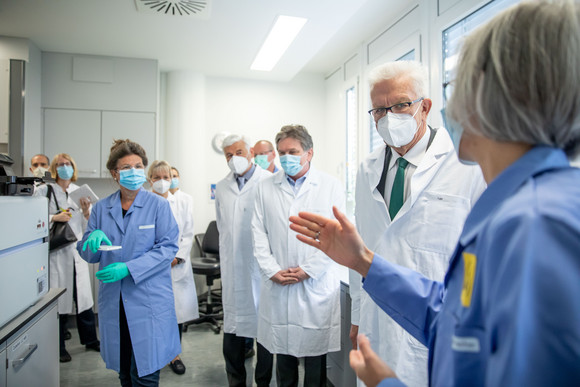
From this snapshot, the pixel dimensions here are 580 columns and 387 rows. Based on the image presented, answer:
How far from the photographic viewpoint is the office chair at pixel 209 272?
11.6ft

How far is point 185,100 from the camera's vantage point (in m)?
4.27

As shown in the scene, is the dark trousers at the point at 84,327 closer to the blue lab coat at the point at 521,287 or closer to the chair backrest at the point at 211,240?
the chair backrest at the point at 211,240

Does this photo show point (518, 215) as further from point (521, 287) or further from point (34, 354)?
point (34, 354)

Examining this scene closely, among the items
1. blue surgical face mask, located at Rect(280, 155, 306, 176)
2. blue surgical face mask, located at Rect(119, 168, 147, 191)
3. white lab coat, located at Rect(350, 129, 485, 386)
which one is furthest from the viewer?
blue surgical face mask, located at Rect(280, 155, 306, 176)

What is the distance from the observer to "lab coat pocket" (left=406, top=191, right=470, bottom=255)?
3.90 feet

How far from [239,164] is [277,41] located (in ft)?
5.16

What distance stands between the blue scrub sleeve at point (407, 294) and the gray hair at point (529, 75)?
0.41 m

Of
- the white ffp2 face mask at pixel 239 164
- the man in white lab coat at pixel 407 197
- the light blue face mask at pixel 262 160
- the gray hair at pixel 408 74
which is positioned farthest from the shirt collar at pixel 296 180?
the light blue face mask at pixel 262 160

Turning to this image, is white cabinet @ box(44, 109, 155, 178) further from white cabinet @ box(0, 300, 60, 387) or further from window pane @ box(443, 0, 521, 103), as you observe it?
window pane @ box(443, 0, 521, 103)

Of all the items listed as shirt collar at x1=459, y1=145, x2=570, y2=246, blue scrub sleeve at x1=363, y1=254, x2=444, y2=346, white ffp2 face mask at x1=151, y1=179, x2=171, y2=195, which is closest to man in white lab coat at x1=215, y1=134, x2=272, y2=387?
white ffp2 face mask at x1=151, y1=179, x2=171, y2=195

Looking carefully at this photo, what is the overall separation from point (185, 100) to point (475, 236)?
4.22m

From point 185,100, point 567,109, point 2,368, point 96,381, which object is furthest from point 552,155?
point 185,100

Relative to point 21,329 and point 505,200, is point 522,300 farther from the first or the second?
point 21,329

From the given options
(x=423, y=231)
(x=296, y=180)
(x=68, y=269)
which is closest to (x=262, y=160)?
(x=296, y=180)
